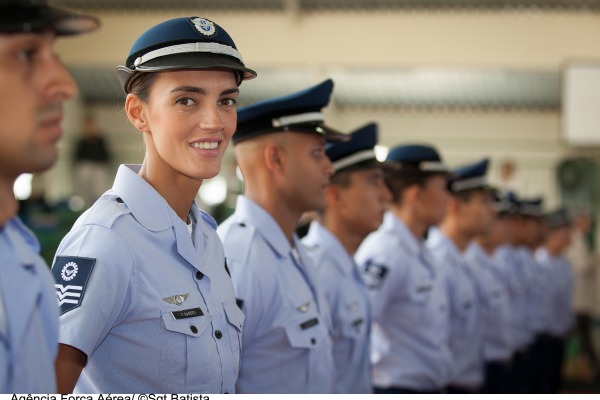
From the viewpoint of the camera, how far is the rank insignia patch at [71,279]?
1749 mm

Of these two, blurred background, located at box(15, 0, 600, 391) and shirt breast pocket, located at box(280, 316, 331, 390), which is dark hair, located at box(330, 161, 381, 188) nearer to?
shirt breast pocket, located at box(280, 316, 331, 390)

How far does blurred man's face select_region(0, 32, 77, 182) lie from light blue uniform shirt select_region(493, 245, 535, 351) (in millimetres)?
5965

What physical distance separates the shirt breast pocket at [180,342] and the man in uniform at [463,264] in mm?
2686

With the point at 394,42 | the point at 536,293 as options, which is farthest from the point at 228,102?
the point at 394,42

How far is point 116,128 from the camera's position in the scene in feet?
42.6

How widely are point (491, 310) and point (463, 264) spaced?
81 centimetres

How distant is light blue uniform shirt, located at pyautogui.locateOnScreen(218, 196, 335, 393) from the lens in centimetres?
254

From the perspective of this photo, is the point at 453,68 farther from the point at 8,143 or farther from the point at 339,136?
the point at 8,143

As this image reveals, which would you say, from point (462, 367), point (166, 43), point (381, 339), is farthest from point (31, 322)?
point (462, 367)

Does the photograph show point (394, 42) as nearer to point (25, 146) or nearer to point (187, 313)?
point (187, 313)

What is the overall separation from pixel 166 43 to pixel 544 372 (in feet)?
24.9

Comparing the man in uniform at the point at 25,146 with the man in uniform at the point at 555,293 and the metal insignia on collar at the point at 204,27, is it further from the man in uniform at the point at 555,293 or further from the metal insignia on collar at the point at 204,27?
the man in uniform at the point at 555,293

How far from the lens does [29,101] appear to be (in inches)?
50.8

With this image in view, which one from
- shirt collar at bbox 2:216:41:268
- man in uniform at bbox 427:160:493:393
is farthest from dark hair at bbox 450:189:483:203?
shirt collar at bbox 2:216:41:268
